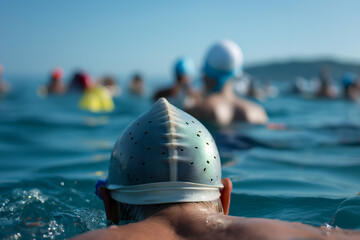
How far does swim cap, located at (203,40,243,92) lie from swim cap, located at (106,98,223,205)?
4.67m

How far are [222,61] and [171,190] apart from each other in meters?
4.99

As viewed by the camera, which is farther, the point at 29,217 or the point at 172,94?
the point at 172,94

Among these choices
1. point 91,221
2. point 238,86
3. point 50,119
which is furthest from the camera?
point 238,86

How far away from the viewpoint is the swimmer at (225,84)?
638 cm

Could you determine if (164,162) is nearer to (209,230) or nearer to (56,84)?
(209,230)

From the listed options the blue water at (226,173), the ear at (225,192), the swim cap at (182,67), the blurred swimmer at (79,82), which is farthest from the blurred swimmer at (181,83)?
Result: the blurred swimmer at (79,82)

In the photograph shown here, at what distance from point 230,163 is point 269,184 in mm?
869

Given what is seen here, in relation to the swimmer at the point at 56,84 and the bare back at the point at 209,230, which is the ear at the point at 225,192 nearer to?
the bare back at the point at 209,230

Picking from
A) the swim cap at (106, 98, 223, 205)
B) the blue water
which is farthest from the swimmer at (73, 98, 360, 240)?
the blue water

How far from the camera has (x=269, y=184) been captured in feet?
12.6

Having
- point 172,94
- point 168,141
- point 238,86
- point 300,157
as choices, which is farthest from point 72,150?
point 238,86

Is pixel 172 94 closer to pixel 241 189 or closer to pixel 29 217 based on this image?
pixel 241 189

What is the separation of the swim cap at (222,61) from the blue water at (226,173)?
35.3 inches

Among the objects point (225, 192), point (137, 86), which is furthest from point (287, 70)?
point (225, 192)
